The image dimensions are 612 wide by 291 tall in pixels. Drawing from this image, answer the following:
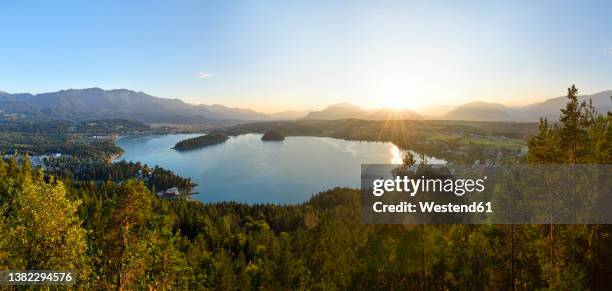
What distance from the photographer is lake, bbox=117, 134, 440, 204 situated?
9925 cm

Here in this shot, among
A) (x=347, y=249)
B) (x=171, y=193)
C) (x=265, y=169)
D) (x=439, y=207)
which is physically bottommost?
(x=171, y=193)

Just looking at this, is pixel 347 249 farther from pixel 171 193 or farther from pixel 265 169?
pixel 265 169

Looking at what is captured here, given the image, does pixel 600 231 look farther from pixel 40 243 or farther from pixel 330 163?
pixel 330 163

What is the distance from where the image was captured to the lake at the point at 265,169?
99.2 m

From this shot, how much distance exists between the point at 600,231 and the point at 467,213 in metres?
A: 10.0

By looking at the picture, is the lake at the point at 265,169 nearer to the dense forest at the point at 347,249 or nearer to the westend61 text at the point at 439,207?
the westend61 text at the point at 439,207

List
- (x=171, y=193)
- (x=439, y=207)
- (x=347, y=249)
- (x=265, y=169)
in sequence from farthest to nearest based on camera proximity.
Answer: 1. (x=265, y=169)
2. (x=171, y=193)
3. (x=439, y=207)
4. (x=347, y=249)

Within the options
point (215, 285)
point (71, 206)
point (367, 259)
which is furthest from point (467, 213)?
point (71, 206)

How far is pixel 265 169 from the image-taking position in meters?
128

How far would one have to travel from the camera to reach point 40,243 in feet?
33.3

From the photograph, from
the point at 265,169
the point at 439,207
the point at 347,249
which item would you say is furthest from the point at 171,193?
the point at 439,207

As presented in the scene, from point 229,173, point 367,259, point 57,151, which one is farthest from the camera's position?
point 57,151

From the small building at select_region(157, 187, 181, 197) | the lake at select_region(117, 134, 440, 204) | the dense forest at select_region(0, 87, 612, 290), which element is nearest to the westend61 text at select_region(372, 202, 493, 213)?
the dense forest at select_region(0, 87, 612, 290)

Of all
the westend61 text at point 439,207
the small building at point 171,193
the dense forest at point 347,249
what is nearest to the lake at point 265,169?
the small building at point 171,193
